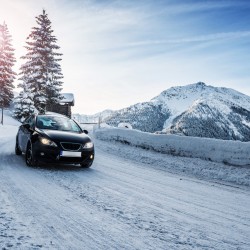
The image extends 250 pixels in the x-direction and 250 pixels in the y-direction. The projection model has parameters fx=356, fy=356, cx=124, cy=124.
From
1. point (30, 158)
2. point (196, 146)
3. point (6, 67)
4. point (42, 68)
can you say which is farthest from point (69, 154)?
point (6, 67)

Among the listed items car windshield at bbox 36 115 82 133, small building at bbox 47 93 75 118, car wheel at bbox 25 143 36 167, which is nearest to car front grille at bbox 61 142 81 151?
car wheel at bbox 25 143 36 167

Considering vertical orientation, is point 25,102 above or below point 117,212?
above

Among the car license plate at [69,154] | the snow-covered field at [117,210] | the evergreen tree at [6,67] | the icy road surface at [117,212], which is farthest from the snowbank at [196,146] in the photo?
the evergreen tree at [6,67]

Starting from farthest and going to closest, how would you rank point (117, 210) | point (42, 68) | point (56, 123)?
1. point (42, 68)
2. point (56, 123)
3. point (117, 210)

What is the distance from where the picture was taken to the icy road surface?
3.81 metres

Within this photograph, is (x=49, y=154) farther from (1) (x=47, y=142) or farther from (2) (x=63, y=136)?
(2) (x=63, y=136)

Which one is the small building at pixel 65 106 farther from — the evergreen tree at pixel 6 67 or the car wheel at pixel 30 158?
the car wheel at pixel 30 158

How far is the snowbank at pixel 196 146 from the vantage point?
9961 mm

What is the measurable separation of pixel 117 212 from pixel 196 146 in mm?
7129

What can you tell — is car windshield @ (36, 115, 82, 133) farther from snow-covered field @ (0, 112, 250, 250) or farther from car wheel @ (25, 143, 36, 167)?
snow-covered field @ (0, 112, 250, 250)

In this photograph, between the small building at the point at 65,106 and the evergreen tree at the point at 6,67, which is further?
the small building at the point at 65,106

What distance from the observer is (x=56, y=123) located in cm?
1053

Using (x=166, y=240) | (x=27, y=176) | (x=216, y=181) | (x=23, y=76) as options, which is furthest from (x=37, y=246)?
(x=23, y=76)

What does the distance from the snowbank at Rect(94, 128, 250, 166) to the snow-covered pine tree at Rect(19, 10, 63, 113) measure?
91.0ft
